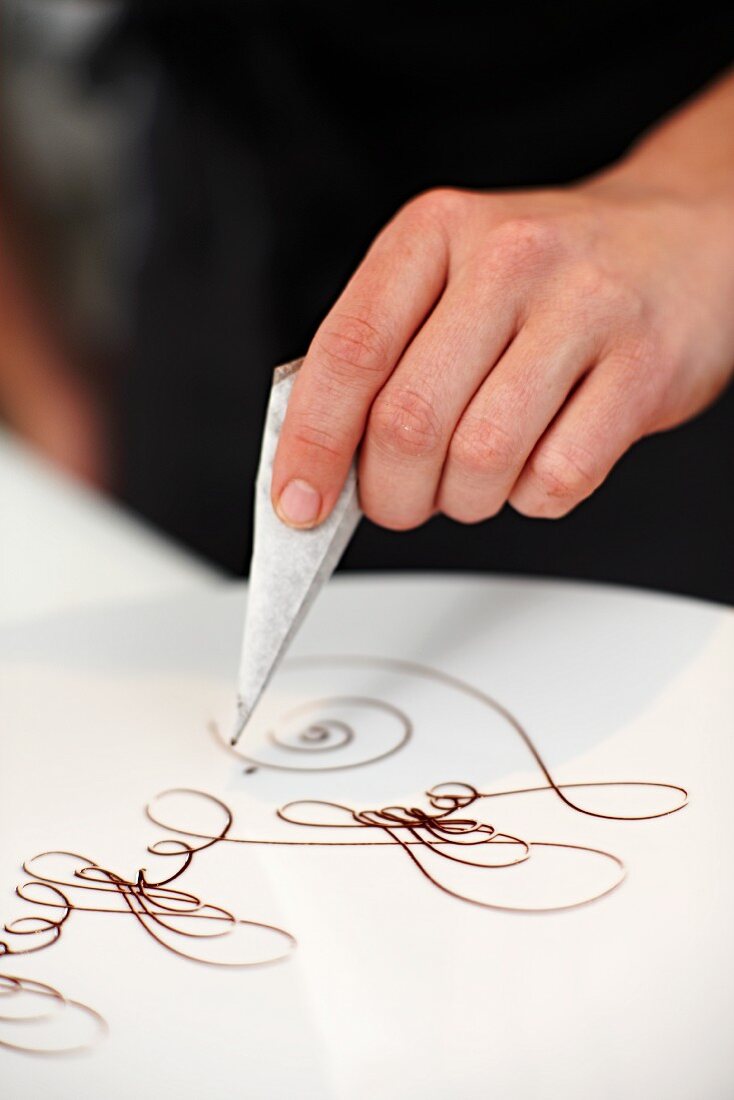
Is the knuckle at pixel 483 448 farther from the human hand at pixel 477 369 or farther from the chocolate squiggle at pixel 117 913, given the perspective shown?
the chocolate squiggle at pixel 117 913

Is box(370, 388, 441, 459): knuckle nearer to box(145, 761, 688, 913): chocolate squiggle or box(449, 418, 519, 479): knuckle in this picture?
box(449, 418, 519, 479): knuckle

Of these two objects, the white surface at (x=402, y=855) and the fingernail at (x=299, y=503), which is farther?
the fingernail at (x=299, y=503)

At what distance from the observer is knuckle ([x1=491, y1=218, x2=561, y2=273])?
0.60 metres

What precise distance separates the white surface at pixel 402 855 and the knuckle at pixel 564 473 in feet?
0.38

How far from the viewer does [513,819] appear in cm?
56

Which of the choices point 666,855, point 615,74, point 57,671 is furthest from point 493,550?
point 666,855

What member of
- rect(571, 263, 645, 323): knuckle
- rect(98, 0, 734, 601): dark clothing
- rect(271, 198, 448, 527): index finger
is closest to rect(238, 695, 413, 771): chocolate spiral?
rect(271, 198, 448, 527): index finger

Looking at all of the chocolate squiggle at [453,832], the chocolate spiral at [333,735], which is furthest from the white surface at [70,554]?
the chocolate squiggle at [453,832]

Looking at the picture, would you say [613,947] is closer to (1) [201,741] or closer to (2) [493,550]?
(1) [201,741]

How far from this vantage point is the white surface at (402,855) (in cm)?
42

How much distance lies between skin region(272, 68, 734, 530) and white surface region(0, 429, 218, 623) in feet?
1.32

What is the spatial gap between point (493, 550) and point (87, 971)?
78 centimetres

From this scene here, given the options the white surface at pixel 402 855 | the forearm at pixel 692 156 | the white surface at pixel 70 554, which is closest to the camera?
the white surface at pixel 402 855

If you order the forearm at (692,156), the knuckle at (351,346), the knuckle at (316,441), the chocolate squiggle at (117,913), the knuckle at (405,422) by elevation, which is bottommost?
the chocolate squiggle at (117,913)
